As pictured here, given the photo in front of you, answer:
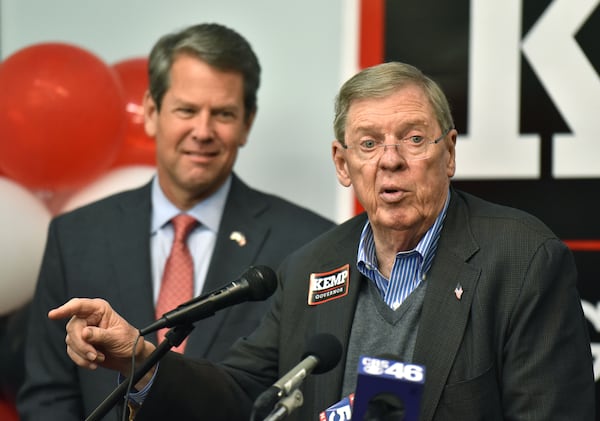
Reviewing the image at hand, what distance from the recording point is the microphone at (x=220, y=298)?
1.97 meters

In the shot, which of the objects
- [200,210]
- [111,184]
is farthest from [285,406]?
[111,184]

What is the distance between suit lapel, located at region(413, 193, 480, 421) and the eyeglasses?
21 cm

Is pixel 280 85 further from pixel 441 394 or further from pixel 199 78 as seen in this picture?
pixel 441 394

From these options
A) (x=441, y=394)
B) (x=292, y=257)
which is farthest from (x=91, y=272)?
(x=441, y=394)

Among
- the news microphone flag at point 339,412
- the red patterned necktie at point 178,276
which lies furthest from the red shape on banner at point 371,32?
the news microphone flag at point 339,412

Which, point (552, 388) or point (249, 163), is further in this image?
point (249, 163)

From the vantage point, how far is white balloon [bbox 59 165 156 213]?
147 inches

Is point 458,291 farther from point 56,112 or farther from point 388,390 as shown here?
point 56,112

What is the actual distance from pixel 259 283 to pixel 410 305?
55 centimetres

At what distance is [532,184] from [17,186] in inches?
76.1

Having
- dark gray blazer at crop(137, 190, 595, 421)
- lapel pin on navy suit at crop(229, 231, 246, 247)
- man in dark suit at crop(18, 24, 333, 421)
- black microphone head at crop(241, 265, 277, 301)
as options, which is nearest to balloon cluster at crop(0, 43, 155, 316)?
man in dark suit at crop(18, 24, 333, 421)

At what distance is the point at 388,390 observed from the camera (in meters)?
1.67

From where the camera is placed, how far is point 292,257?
8.98 ft

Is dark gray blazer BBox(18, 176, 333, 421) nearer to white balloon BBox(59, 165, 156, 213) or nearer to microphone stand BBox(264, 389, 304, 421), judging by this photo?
white balloon BBox(59, 165, 156, 213)
